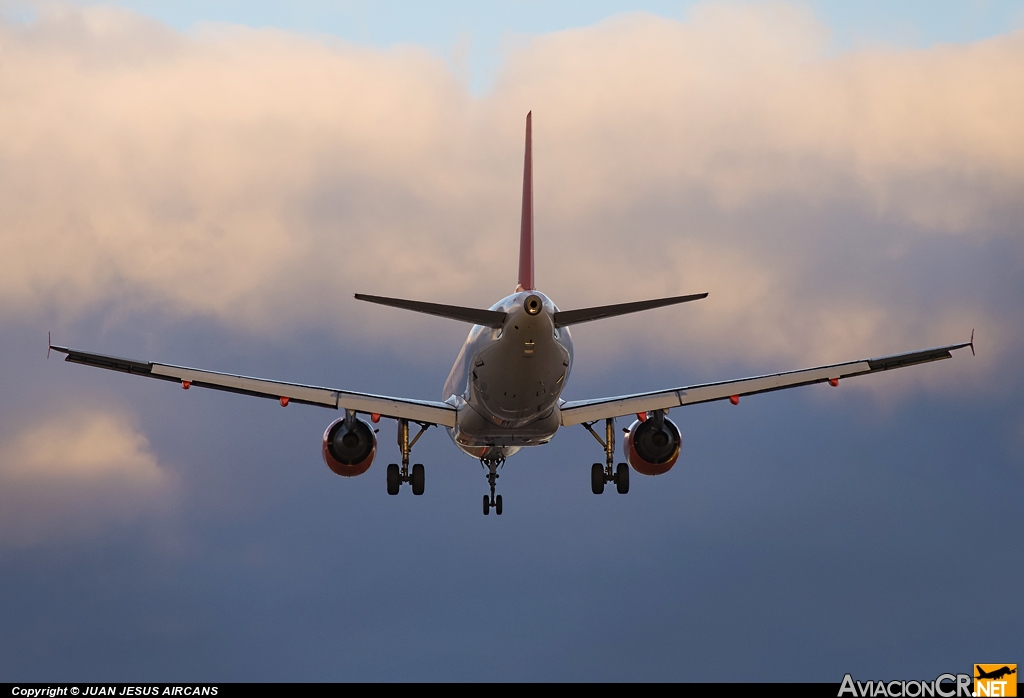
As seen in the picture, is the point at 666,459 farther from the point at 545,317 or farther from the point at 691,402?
the point at 545,317

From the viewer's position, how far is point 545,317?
31188 mm

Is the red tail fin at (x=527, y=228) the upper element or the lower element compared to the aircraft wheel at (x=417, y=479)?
upper

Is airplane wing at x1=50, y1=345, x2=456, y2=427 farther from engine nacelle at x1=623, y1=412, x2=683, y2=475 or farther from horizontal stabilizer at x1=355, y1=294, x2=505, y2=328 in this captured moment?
horizontal stabilizer at x1=355, y1=294, x2=505, y2=328

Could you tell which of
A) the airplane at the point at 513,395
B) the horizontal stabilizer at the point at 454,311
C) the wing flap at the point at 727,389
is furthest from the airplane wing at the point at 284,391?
the horizontal stabilizer at the point at 454,311

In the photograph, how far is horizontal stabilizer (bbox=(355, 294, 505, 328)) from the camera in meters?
29.6

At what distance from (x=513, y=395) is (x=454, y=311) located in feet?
12.8

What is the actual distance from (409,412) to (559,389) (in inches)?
294

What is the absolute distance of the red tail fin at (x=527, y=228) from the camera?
43062mm

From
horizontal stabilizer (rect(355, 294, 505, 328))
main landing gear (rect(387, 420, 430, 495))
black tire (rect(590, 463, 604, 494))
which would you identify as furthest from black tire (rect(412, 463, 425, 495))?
horizontal stabilizer (rect(355, 294, 505, 328))

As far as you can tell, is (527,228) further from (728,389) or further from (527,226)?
(728,389)

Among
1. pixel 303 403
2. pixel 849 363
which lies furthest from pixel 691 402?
pixel 303 403

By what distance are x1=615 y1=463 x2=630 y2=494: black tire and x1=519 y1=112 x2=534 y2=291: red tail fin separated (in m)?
7.07

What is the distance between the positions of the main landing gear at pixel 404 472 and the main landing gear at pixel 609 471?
19.3 feet

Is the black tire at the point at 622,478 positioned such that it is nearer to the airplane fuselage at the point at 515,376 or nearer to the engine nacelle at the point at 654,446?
the engine nacelle at the point at 654,446
